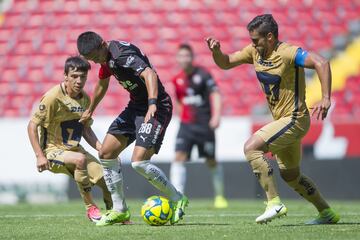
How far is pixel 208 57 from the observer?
1964 cm

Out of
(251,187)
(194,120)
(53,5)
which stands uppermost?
(53,5)

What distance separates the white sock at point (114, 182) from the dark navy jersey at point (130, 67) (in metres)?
0.74

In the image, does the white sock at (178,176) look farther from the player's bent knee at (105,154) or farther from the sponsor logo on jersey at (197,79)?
the player's bent knee at (105,154)

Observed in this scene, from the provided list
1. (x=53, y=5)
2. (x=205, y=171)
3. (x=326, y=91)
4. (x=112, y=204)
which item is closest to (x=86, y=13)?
(x=53, y=5)

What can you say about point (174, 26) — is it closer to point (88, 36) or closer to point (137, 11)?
point (137, 11)

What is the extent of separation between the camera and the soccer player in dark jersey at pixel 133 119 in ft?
28.1

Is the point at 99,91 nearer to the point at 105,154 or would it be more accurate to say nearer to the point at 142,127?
the point at 105,154

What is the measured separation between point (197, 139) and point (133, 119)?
508 centimetres

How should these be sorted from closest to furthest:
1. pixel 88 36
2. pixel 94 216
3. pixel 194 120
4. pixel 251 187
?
1. pixel 88 36
2. pixel 94 216
3. pixel 194 120
4. pixel 251 187

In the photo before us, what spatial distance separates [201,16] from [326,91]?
12.5 meters

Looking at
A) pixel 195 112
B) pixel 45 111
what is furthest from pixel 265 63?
pixel 195 112

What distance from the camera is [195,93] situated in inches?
558

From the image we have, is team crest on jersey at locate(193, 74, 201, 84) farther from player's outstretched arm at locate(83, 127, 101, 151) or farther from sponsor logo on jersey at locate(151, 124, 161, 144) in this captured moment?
sponsor logo on jersey at locate(151, 124, 161, 144)

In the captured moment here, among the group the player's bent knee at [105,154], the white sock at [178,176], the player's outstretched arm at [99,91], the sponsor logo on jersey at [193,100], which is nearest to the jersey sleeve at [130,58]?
the player's outstretched arm at [99,91]
